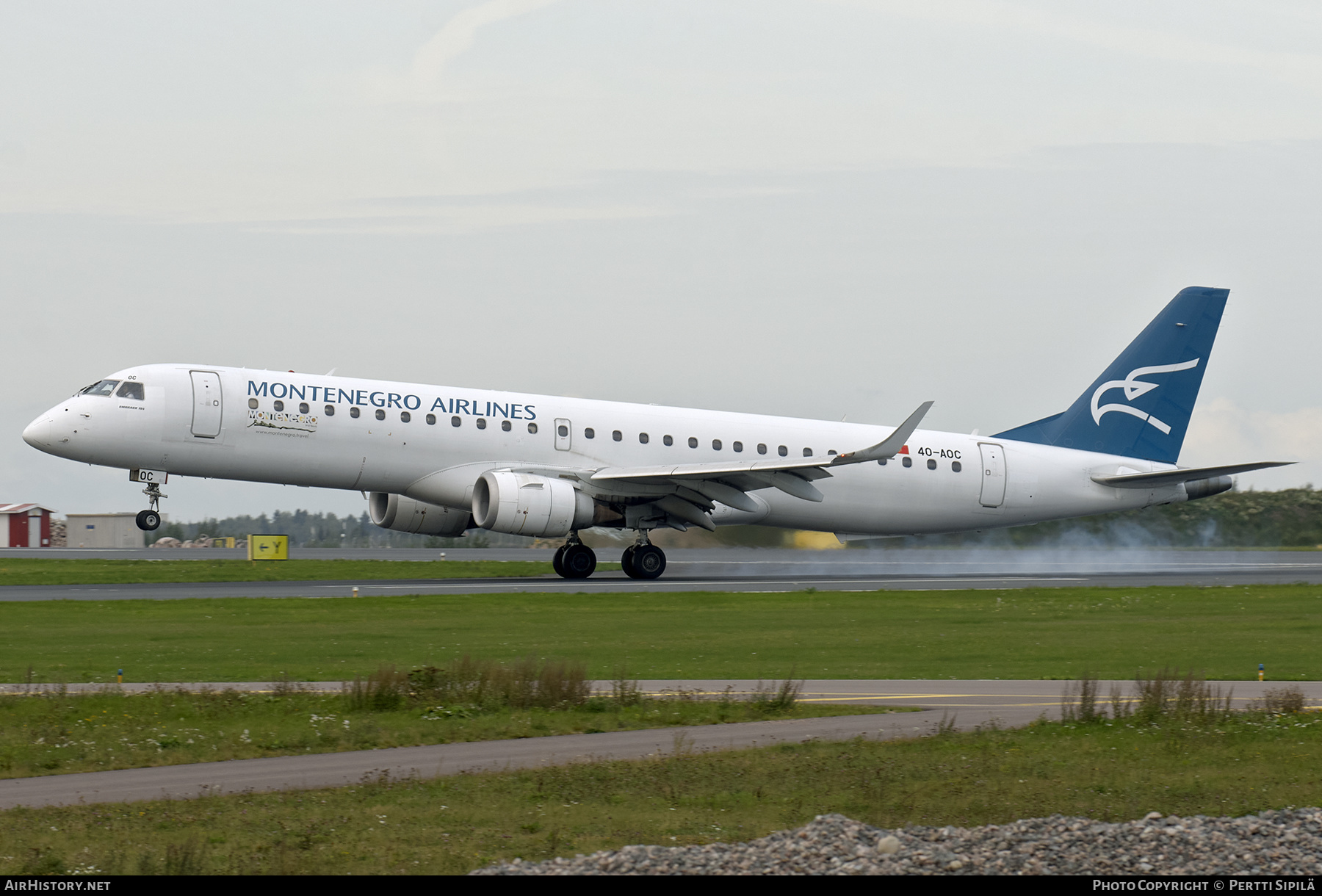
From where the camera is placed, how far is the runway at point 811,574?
111 feet

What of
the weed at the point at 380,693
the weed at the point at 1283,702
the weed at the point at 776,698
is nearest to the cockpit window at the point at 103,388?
the weed at the point at 380,693

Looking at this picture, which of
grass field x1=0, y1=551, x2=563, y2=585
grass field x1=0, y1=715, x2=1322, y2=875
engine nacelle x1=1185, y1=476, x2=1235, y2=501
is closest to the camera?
grass field x1=0, y1=715, x2=1322, y2=875

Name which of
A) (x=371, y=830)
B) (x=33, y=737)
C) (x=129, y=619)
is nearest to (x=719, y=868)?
(x=371, y=830)

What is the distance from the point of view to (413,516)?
38312 millimetres

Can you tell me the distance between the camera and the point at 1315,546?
64.2m

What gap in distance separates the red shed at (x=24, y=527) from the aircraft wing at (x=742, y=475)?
193ft

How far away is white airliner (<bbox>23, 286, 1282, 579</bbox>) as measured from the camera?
33844mm

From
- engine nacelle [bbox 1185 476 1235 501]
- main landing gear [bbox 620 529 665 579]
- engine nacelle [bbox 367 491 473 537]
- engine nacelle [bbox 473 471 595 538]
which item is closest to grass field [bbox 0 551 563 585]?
engine nacelle [bbox 367 491 473 537]

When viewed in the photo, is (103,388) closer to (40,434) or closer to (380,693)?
(40,434)

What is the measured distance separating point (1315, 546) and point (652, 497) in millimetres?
39979

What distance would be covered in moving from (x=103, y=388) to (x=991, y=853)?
2961cm

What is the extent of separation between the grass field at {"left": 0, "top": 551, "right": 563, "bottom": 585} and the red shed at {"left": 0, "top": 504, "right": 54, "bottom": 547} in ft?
116

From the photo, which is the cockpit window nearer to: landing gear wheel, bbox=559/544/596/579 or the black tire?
landing gear wheel, bbox=559/544/596/579

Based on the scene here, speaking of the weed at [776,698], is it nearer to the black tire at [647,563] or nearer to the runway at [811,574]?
the runway at [811,574]
